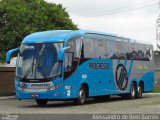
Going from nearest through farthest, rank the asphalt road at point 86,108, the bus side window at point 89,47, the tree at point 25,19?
the asphalt road at point 86,108 < the bus side window at point 89,47 < the tree at point 25,19

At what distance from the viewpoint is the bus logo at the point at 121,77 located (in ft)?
95.0

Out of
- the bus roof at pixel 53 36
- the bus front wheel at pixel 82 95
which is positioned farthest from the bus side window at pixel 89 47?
the bus front wheel at pixel 82 95

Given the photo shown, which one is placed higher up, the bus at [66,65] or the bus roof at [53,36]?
the bus roof at [53,36]

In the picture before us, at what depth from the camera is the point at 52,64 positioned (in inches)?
910

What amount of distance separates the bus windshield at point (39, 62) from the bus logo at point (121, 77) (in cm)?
640

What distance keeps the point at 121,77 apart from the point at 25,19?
2486 cm

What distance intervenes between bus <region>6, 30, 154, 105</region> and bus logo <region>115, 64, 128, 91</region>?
226 mm

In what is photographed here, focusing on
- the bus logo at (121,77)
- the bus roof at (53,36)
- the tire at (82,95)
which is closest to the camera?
the bus roof at (53,36)

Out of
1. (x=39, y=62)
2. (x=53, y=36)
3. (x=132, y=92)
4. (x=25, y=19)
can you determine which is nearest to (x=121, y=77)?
(x=132, y=92)

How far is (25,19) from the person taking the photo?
2068 inches

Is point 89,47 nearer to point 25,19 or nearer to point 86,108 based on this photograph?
point 86,108

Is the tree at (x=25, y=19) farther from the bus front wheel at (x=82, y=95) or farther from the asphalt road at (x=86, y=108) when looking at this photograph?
the asphalt road at (x=86, y=108)

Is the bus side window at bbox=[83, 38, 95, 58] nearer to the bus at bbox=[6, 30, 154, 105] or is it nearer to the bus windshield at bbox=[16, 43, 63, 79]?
the bus at bbox=[6, 30, 154, 105]

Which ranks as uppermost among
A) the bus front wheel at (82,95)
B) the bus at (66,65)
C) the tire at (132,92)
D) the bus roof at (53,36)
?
the bus roof at (53,36)
